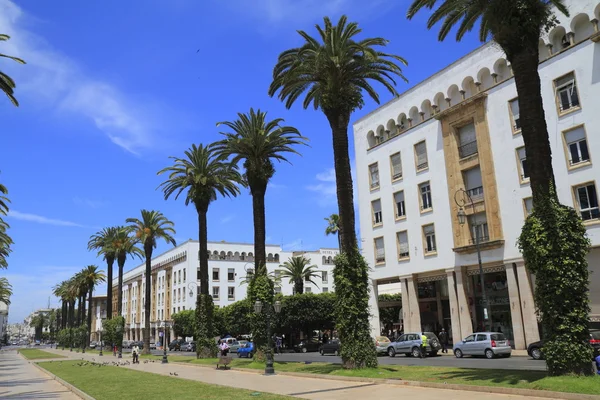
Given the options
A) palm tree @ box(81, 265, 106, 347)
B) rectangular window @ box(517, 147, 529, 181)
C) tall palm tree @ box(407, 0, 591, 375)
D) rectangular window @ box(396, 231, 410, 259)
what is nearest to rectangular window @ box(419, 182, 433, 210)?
rectangular window @ box(396, 231, 410, 259)

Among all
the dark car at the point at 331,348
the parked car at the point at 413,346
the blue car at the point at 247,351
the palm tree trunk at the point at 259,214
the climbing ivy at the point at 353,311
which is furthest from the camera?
the dark car at the point at 331,348

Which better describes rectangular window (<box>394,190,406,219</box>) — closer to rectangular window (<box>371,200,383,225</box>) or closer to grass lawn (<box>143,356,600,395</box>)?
rectangular window (<box>371,200,383,225</box>)

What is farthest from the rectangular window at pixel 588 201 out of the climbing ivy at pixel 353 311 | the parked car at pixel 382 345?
the climbing ivy at pixel 353 311

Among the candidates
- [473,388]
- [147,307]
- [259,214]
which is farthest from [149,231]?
[473,388]

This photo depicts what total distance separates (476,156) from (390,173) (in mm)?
9882

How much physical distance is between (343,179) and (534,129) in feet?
31.1

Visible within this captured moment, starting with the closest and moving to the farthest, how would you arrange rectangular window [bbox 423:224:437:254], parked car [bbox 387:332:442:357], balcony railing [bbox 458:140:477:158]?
parked car [bbox 387:332:442:357] → balcony railing [bbox 458:140:477:158] → rectangular window [bbox 423:224:437:254]

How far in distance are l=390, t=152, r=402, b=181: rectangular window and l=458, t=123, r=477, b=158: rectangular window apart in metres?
6.90

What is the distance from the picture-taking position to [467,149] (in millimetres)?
41000

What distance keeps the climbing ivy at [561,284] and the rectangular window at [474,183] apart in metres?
25.8

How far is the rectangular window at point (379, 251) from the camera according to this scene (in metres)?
48.2

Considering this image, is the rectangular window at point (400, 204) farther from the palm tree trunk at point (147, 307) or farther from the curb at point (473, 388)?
the curb at point (473, 388)

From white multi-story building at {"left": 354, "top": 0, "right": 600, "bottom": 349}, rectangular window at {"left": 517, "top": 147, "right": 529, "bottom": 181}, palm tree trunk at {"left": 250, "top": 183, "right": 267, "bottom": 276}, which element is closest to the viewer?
palm tree trunk at {"left": 250, "top": 183, "right": 267, "bottom": 276}

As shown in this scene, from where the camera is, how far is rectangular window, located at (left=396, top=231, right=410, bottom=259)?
45753 millimetres
